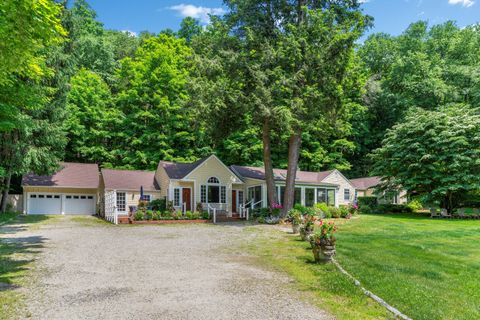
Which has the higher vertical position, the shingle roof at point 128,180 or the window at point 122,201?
the shingle roof at point 128,180

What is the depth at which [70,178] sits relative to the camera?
28.3m

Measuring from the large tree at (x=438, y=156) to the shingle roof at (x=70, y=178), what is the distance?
22969 mm

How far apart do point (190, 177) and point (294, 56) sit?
33.9 feet

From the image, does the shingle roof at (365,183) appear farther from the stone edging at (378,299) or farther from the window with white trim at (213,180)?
the stone edging at (378,299)

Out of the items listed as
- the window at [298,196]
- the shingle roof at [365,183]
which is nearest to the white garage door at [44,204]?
the window at [298,196]

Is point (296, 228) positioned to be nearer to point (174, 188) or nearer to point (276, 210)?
point (276, 210)

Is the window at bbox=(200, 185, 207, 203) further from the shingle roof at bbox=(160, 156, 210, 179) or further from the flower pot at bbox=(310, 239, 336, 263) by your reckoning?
the flower pot at bbox=(310, 239, 336, 263)

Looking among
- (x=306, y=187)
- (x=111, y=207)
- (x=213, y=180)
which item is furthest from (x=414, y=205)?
(x=111, y=207)

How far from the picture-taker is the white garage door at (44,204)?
26703 millimetres

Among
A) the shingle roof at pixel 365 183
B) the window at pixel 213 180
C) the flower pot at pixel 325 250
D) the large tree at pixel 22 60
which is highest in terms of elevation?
the large tree at pixel 22 60

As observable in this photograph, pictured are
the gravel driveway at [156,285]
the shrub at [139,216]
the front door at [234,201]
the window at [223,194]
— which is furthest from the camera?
the front door at [234,201]

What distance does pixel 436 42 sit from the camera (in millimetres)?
39906

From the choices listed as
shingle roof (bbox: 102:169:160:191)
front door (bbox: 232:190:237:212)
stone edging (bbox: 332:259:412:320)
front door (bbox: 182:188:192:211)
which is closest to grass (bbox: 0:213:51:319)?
stone edging (bbox: 332:259:412:320)

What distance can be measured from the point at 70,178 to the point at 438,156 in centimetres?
2707
